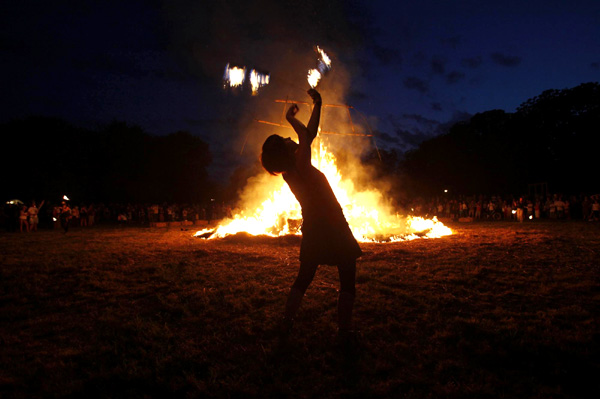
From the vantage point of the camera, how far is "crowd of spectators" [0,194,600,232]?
1936cm

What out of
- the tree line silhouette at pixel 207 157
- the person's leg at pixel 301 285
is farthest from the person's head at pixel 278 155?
the tree line silhouette at pixel 207 157

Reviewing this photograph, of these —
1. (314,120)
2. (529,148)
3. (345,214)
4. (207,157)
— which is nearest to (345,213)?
(345,214)

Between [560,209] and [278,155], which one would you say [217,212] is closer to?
[560,209]

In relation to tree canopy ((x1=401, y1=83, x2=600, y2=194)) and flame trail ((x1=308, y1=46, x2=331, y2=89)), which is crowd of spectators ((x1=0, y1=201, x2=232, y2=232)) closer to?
flame trail ((x1=308, y1=46, x2=331, y2=89))

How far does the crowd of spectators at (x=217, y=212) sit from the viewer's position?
19359mm

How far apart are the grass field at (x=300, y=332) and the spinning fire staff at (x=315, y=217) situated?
554 millimetres

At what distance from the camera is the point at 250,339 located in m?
3.75

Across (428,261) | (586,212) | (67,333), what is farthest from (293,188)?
(586,212)

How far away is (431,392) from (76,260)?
9.01 meters

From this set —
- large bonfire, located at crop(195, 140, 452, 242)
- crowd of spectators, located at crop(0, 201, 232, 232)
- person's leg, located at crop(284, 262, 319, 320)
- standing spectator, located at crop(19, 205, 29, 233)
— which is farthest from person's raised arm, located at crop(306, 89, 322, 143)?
standing spectator, located at crop(19, 205, 29, 233)

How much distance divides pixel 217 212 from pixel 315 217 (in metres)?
27.6

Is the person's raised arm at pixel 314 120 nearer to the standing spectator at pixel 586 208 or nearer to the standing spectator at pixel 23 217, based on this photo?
the standing spectator at pixel 23 217

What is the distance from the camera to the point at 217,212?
99.1ft

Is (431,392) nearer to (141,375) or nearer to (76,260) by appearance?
(141,375)
